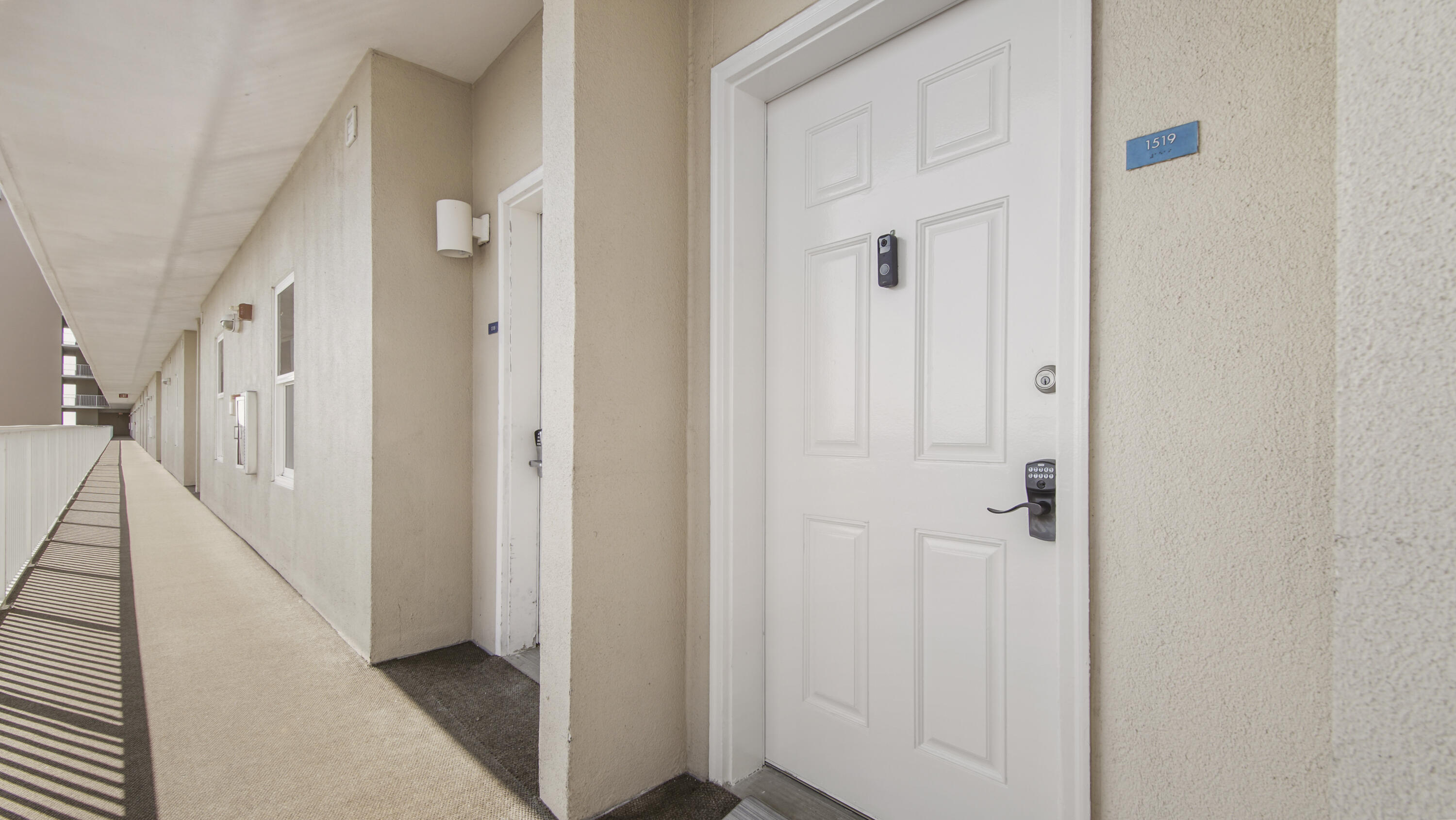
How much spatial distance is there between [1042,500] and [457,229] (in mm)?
2720

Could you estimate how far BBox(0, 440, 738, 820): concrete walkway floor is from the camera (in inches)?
68.6

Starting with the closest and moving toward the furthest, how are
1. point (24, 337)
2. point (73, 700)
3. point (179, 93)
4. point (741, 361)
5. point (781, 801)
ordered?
point (781, 801), point (741, 361), point (73, 700), point (179, 93), point (24, 337)

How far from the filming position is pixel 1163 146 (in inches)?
41.9

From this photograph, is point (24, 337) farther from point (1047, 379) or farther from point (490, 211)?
point (1047, 379)

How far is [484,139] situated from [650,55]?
1489 millimetres

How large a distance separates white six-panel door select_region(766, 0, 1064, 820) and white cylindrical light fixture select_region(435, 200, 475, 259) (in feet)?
5.56

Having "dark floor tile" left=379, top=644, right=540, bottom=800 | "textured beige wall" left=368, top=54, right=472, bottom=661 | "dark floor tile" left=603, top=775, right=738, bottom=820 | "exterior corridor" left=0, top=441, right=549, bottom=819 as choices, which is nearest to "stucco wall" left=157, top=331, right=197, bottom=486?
"exterior corridor" left=0, top=441, right=549, bottom=819

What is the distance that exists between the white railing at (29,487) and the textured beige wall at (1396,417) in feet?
18.1

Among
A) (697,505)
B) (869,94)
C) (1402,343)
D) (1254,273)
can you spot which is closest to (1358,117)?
(1402,343)

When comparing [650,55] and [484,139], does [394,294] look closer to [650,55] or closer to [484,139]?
[484,139]

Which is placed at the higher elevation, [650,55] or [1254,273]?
[650,55]

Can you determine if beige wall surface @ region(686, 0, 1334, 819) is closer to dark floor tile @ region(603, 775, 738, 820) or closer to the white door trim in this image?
dark floor tile @ region(603, 775, 738, 820)

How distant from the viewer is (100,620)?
10.8ft

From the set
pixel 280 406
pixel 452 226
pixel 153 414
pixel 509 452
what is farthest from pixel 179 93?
pixel 153 414
